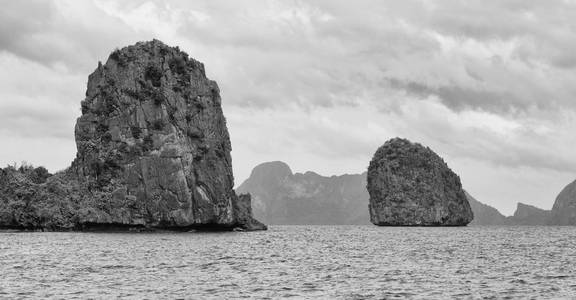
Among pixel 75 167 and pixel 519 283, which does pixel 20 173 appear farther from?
pixel 519 283

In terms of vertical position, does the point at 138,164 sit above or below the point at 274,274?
above

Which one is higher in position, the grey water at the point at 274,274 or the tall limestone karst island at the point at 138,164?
the tall limestone karst island at the point at 138,164

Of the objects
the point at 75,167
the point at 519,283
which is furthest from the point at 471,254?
the point at 75,167

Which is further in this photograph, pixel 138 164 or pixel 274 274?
pixel 138 164

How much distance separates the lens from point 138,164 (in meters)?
124

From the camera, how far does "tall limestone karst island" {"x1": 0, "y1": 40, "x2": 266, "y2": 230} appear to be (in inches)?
4818

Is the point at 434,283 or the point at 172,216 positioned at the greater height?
the point at 172,216

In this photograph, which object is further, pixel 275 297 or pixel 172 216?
pixel 172 216

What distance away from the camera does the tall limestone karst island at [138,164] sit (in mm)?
122375

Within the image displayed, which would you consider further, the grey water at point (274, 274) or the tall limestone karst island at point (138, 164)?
the tall limestone karst island at point (138, 164)

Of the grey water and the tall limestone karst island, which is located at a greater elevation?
the tall limestone karst island

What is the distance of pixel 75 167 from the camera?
131875 millimetres

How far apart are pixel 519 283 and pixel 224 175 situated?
310 ft

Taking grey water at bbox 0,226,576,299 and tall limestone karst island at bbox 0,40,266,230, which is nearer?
grey water at bbox 0,226,576,299
